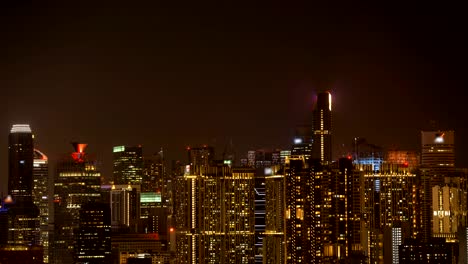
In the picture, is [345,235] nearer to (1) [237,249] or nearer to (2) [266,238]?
(2) [266,238]

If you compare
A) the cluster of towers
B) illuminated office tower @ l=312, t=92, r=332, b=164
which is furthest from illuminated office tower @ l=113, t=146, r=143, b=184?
illuminated office tower @ l=312, t=92, r=332, b=164

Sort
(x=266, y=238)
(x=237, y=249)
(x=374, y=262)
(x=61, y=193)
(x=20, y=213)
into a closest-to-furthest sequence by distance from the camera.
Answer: (x=374, y=262) < (x=266, y=238) < (x=237, y=249) < (x=20, y=213) < (x=61, y=193)

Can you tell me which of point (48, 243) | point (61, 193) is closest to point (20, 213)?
point (48, 243)

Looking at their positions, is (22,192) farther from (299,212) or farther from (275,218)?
(299,212)

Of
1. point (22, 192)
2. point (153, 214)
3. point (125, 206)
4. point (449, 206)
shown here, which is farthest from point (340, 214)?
point (22, 192)

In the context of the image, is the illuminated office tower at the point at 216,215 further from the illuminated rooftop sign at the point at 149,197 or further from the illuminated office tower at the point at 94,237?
the illuminated rooftop sign at the point at 149,197

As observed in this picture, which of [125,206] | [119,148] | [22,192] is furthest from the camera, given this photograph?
[125,206]

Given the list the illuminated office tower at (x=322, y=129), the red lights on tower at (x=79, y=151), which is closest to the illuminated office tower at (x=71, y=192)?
the red lights on tower at (x=79, y=151)
